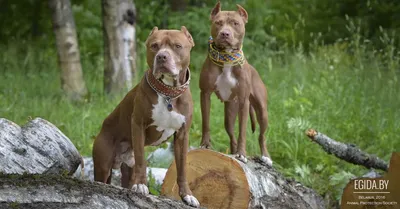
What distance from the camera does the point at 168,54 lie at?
4242mm

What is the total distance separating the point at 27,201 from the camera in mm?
3564

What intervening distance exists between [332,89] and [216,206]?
4034 millimetres

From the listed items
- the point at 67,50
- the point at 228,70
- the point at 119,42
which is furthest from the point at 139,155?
the point at 67,50

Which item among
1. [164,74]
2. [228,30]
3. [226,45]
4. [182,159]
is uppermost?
[228,30]

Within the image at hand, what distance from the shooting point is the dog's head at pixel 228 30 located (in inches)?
191

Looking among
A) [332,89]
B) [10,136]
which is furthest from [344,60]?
[10,136]

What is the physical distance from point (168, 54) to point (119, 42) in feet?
18.7

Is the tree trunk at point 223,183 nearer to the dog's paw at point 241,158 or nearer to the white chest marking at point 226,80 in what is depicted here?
the dog's paw at point 241,158

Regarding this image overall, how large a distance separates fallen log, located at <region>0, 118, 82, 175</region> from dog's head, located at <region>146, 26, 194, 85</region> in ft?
3.87

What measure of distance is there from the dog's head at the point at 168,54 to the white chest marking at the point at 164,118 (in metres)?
0.17

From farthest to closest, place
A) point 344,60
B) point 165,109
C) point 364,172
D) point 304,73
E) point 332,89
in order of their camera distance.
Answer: point 344,60 → point 304,73 → point 332,89 → point 364,172 → point 165,109

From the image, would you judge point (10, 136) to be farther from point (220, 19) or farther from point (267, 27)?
point (267, 27)

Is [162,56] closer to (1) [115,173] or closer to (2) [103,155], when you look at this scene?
(2) [103,155]

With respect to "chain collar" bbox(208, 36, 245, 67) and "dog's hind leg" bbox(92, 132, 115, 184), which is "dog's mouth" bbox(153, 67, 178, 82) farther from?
"dog's hind leg" bbox(92, 132, 115, 184)
